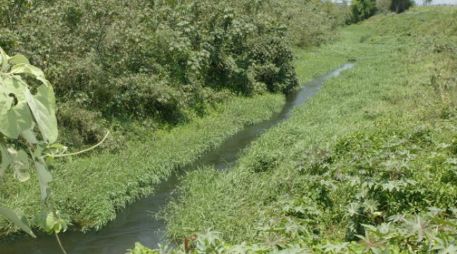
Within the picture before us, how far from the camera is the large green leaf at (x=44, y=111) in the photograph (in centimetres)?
91

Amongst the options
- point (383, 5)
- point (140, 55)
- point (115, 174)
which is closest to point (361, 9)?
point (383, 5)

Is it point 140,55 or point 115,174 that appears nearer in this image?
point 115,174

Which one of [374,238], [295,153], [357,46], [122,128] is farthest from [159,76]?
[357,46]

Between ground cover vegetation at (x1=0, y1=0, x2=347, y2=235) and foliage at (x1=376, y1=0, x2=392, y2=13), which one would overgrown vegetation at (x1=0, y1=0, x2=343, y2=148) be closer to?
ground cover vegetation at (x1=0, y1=0, x2=347, y2=235)

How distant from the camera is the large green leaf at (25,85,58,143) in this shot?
0.91 meters

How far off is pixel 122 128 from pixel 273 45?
27.8 ft

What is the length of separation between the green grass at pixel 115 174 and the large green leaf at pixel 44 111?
260 inches

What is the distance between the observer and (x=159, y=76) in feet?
41.3

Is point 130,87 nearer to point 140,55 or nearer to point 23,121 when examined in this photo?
point 140,55

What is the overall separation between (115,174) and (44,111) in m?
8.15

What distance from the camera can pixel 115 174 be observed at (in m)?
8.84

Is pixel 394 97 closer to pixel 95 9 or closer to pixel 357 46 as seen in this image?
pixel 95 9

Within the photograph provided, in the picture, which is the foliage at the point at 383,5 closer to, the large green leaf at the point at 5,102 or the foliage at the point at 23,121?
the foliage at the point at 23,121

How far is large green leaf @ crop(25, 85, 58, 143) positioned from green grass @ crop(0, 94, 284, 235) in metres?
6.60
